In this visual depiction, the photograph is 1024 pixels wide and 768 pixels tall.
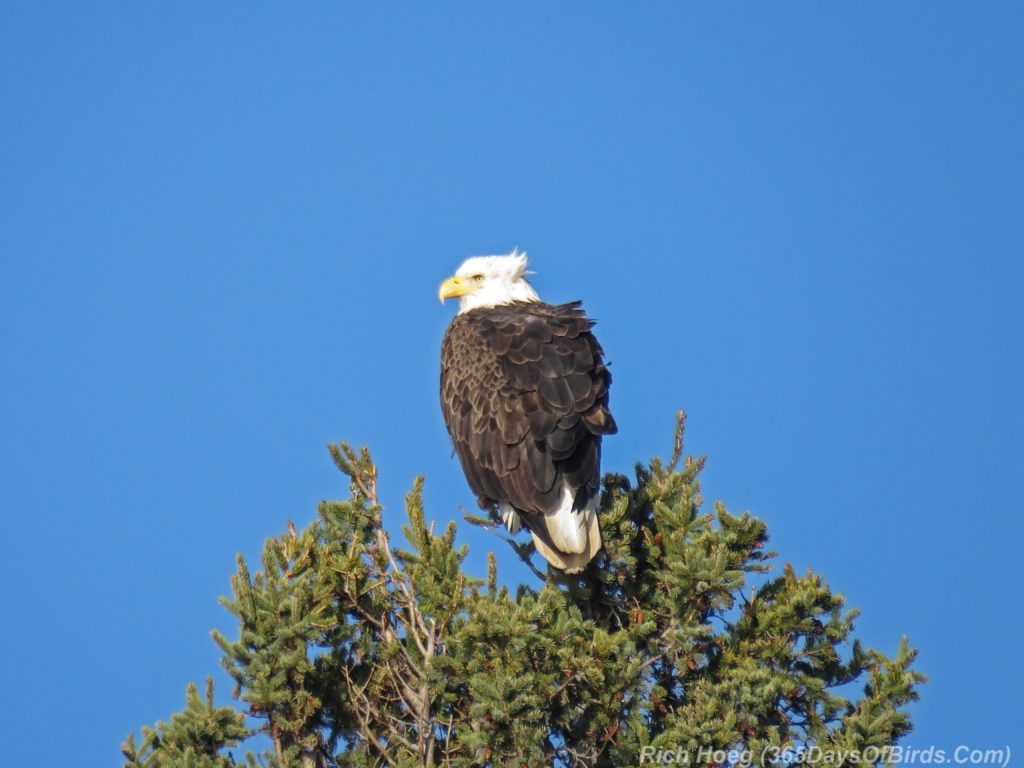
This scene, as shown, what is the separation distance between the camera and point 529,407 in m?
8.82

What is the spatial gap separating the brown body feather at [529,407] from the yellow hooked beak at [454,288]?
1.02 meters

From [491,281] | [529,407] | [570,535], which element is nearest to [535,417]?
[529,407]

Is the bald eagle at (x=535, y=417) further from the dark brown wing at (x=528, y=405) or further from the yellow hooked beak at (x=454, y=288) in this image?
the yellow hooked beak at (x=454, y=288)

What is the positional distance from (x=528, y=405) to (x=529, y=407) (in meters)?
0.02

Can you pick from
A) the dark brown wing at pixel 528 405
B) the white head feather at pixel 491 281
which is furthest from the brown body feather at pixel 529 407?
the white head feather at pixel 491 281

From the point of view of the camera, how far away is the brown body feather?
8508 mm

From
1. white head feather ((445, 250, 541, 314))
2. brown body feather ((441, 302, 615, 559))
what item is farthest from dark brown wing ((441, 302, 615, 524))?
white head feather ((445, 250, 541, 314))

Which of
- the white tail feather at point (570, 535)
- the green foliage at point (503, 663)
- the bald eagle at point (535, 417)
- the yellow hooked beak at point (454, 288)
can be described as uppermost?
the yellow hooked beak at point (454, 288)

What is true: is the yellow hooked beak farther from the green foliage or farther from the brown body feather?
the green foliage

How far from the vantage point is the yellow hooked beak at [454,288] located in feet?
35.4

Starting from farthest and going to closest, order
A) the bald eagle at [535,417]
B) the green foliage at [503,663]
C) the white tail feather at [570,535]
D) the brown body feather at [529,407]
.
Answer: the brown body feather at [529,407] → the bald eagle at [535,417] → the white tail feather at [570,535] → the green foliage at [503,663]

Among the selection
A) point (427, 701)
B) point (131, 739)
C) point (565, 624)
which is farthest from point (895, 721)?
point (131, 739)

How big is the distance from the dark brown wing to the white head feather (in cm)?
93

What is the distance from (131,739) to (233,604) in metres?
0.80
